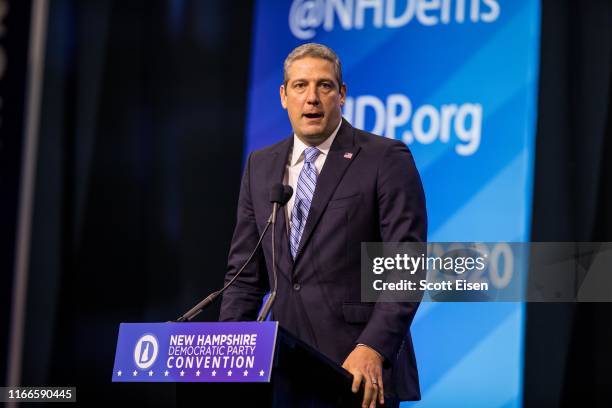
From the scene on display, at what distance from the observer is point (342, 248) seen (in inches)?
107

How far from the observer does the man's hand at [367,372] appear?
2.33 meters

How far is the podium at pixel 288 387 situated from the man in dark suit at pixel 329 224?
19 centimetres

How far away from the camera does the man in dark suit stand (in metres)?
2.65

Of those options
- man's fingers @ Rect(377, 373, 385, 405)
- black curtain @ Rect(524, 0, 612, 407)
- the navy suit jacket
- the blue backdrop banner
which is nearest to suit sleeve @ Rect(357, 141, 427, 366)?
the navy suit jacket

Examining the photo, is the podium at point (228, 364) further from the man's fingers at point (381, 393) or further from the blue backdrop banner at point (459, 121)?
the blue backdrop banner at point (459, 121)

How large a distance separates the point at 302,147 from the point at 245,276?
0.45 metres

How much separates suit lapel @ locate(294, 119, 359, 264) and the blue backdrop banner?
1.35m

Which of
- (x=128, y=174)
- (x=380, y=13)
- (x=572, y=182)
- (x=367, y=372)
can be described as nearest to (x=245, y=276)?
(x=367, y=372)

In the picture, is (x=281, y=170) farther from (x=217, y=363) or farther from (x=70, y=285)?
(x=70, y=285)

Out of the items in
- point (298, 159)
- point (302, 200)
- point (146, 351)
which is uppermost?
point (298, 159)

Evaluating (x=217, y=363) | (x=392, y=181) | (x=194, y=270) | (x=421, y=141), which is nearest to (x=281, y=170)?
(x=392, y=181)

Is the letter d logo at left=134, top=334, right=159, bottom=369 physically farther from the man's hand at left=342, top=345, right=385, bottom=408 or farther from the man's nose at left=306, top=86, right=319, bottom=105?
the man's nose at left=306, top=86, right=319, bottom=105

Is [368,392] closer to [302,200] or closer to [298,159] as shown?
[302,200]

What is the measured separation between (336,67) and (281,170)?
0.37 metres
